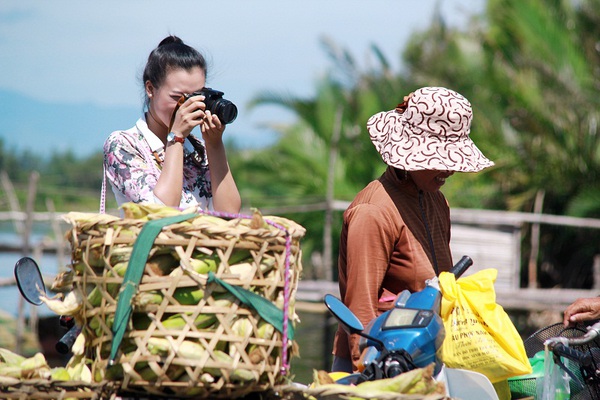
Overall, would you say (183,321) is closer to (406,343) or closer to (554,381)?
(406,343)

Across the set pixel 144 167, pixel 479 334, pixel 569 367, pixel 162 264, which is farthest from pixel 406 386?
pixel 144 167

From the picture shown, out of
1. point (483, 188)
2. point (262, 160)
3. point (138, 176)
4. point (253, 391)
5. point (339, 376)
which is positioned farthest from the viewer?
point (262, 160)

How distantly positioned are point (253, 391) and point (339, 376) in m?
0.56

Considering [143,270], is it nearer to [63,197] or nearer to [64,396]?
[64,396]

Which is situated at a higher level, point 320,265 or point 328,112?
point 328,112

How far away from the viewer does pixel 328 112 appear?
47.5 ft

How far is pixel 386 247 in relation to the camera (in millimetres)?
2918

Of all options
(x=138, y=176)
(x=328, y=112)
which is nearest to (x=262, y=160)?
(x=328, y=112)

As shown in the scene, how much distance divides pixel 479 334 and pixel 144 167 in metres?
1.16

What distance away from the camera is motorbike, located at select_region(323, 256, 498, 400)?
7.67 feet

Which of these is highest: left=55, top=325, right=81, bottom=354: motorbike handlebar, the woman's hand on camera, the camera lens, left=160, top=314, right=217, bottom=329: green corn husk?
the camera lens

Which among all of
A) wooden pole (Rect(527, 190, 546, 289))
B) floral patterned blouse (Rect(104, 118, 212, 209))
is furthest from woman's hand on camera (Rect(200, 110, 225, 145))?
wooden pole (Rect(527, 190, 546, 289))

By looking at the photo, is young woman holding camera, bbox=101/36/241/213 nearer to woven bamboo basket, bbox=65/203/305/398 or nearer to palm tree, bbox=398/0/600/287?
woven bamboo basket, bbox=65/203/305/398

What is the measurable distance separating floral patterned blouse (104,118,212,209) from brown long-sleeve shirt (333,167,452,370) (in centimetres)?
53
